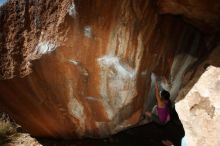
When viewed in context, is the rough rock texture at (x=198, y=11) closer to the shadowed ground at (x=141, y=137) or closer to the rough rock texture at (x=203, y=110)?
the rough rock texture at (x=203, y=110)

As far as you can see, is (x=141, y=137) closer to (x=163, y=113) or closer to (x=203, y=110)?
(x=163, y=113)

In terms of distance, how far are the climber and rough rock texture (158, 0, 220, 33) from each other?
3.02 feet

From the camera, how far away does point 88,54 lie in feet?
12.7

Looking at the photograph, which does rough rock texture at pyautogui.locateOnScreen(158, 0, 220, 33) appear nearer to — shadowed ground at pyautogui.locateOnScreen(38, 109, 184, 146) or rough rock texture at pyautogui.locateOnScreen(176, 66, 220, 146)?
rough rock texture at pyautogui.locateOnScreen(176, 66, 220, 146)

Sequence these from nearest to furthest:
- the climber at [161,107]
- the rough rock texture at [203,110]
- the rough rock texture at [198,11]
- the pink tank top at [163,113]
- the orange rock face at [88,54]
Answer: the rough rock texture at [203,110], the rough rock texture at [198,11], the orange rock face at [88,54], the climber at [161,107], the pink tank top at [163,113]

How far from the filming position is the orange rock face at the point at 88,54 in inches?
145

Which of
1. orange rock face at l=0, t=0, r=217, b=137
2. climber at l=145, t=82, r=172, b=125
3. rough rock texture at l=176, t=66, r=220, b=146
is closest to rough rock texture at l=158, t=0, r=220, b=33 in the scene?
orange rock face at l=0, t=0, r=217, b=137

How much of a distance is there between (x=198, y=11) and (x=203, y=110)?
A: 1011mm

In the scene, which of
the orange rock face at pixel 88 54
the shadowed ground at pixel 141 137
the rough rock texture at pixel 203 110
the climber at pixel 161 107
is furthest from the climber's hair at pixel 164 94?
the shadowed ground at pixel 141 137

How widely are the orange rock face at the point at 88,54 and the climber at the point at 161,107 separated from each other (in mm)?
130

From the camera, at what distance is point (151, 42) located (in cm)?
394

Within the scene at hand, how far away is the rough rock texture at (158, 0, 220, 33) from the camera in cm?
352

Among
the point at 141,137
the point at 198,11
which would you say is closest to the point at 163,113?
the point at 141,137

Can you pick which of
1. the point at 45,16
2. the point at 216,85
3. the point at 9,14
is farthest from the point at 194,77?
the point at 9,14
